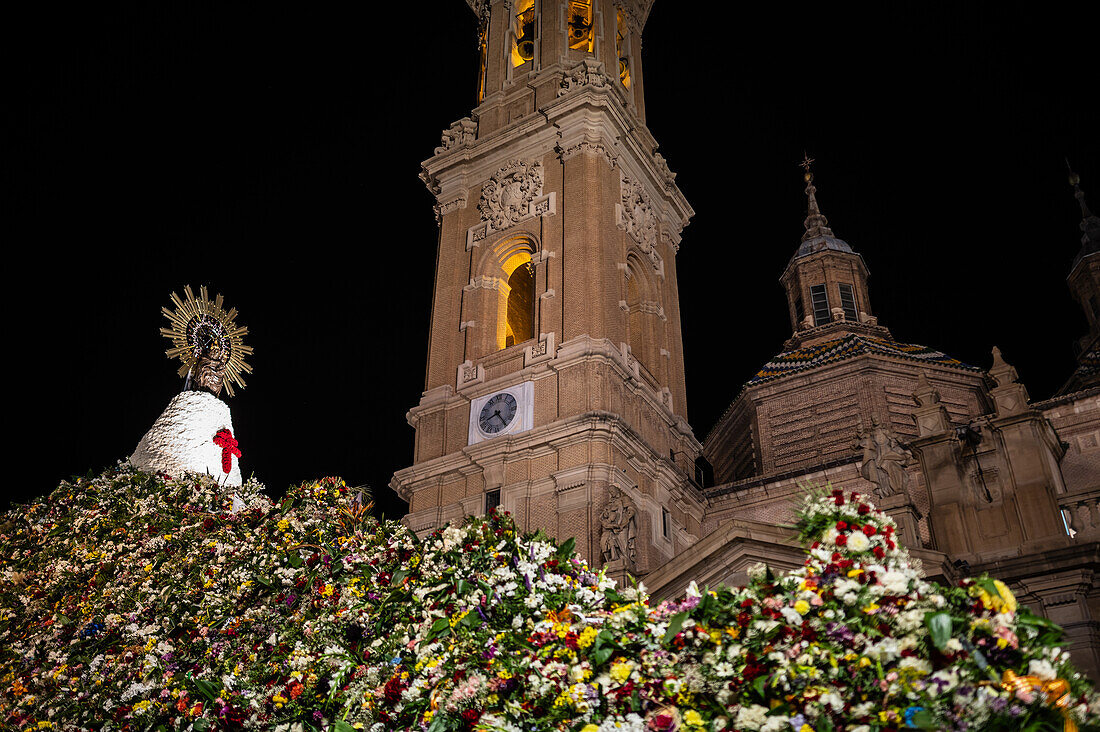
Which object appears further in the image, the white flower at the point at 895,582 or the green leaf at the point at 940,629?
the white flower at the point at 895,582

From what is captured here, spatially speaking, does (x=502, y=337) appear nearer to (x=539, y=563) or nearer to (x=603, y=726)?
(x=539, y=563)

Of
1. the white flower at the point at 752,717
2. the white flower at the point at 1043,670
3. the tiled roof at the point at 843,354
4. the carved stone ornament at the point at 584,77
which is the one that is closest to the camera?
the white flower at the point at 1043,670

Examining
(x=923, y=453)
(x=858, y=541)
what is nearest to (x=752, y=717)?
(x=858, y=541)

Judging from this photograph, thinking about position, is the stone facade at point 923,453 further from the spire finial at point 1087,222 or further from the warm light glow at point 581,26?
the warm light glow at point 581,26

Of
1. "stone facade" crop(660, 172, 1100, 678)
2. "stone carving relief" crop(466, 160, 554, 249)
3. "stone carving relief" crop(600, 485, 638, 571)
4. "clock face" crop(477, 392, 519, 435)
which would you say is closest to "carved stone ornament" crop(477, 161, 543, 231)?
"stone carving relief" crop(466, 160, 554, 249)

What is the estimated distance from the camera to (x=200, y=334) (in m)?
21.2

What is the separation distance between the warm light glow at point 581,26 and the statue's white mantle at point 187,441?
19.7m

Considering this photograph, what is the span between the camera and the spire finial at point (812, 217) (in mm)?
42031

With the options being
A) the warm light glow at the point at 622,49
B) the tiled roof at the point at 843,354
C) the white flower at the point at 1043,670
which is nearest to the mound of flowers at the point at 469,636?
the white flower at the point at 1043,670

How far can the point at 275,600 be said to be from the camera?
11227 millimetres

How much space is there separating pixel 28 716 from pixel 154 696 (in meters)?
2.41

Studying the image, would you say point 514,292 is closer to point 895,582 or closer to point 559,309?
point 559,309

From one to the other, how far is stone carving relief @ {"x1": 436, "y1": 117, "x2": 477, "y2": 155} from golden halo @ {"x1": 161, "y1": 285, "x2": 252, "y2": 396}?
11801 mm

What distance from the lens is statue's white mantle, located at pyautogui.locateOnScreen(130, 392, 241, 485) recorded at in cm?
1772
